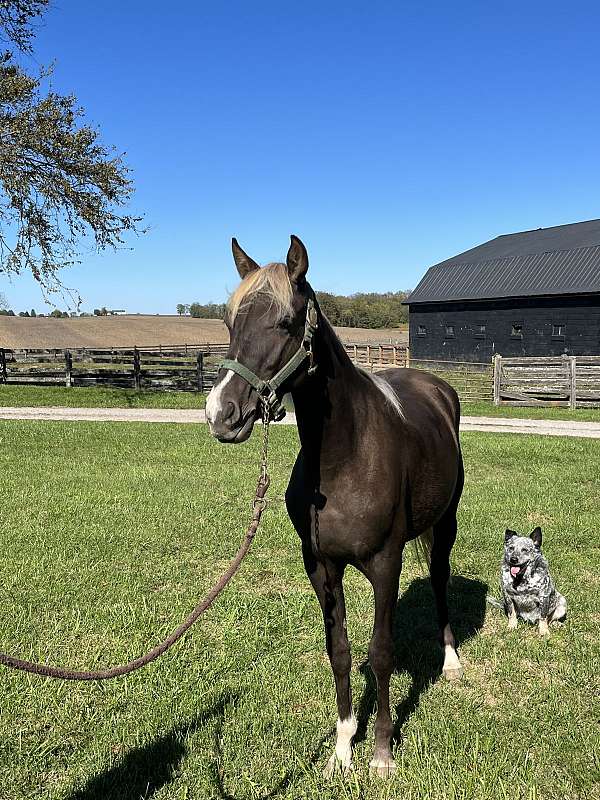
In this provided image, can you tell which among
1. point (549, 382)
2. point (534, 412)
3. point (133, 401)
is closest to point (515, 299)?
point (549, 382)

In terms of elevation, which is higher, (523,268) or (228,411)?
(523,268)

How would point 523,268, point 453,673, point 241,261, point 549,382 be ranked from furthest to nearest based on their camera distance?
point 523,268 < point 549,382 < point 453,673 < point 241,261

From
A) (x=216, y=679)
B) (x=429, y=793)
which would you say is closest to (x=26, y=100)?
(x=216, y=679)

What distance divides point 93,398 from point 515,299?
25666 mm

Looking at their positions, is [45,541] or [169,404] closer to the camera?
[45,541]

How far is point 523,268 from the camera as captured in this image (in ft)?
124

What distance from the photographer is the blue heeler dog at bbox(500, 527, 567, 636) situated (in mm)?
5164

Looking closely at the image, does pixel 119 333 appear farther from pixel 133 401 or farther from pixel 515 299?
pixel 133 401

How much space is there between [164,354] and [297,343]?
26859mm

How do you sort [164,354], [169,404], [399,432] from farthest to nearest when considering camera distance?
[164,354] → [169,404] → [399,432]

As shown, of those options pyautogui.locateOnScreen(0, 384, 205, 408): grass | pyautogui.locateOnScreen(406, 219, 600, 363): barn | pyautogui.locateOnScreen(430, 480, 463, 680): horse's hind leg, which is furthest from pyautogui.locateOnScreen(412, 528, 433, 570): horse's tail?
pyautogui.locateOnScreen(406, 219, 600, 363): barn

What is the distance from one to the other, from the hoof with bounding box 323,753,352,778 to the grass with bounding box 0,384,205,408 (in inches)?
734

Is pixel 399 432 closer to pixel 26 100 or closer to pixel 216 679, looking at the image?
pixel 216 679

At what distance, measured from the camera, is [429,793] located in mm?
3262
